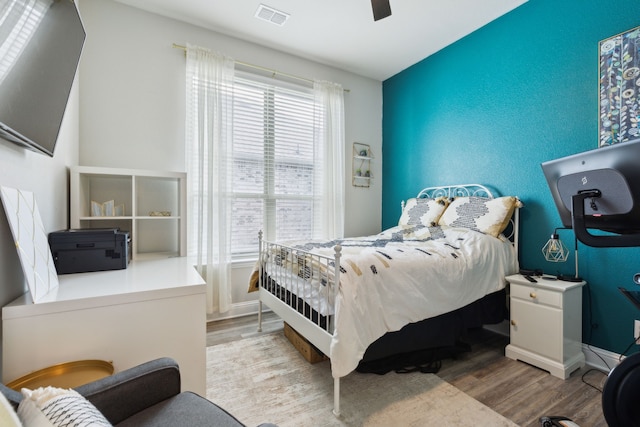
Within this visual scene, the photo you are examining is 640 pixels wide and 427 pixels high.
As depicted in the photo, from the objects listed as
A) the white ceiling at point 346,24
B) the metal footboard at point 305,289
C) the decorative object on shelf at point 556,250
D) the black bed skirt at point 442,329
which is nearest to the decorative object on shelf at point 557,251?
the decorative object on shelf at point 556,250

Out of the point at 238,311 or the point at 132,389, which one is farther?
the point at 238,311

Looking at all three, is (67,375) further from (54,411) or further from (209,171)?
(209,171)

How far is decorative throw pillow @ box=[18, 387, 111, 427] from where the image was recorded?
51 cm

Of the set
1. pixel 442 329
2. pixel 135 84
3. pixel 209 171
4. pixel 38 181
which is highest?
pixel 135 84

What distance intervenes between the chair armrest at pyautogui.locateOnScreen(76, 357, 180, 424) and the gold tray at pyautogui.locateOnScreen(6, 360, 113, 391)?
0.28 m

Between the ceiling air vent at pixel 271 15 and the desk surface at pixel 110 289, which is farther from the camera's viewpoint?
the ceiling air vent at pixel 271 15

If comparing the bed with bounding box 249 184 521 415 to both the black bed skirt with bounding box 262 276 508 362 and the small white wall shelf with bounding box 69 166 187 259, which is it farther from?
the small white wall shelf with bounding box 69 166 187 259

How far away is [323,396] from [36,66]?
207 cm

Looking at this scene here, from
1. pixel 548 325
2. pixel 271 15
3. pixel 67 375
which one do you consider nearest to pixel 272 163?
pixel 271 15

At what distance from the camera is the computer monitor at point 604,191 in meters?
0.86

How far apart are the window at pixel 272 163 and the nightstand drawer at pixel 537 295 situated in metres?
2.10

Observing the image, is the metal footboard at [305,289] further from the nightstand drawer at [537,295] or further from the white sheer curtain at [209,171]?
the nightstand drawer at [537,295]

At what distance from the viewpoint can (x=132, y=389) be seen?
2.93 ft

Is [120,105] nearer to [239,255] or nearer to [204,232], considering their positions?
[204,232]
